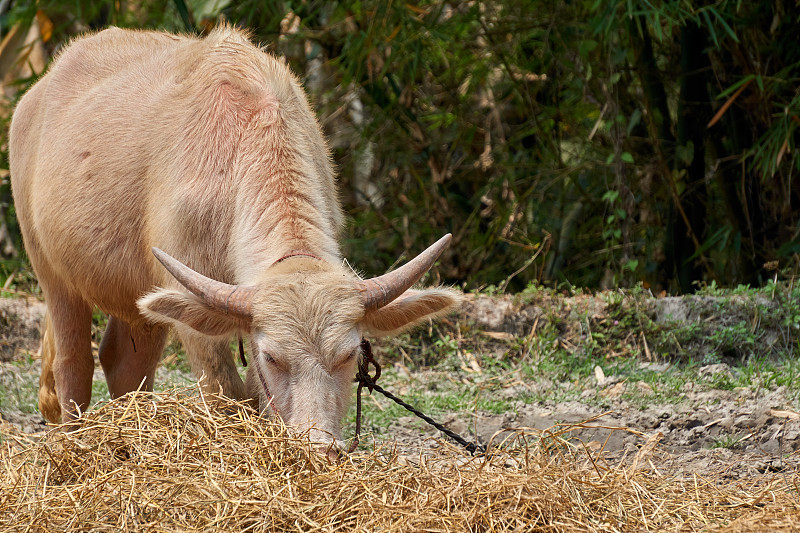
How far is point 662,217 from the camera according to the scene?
7.33m

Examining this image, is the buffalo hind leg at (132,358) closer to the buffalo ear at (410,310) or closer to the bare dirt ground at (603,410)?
the bare dirt ground at (603,410)

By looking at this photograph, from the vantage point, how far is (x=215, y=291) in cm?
338

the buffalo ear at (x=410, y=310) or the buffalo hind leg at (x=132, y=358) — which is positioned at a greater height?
the buffalo ear at (x=410, y=310)

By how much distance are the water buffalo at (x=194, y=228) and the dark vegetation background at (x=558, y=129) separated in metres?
2.31

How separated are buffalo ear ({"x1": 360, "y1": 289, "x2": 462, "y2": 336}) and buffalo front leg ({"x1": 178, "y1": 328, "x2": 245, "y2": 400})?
671 mm

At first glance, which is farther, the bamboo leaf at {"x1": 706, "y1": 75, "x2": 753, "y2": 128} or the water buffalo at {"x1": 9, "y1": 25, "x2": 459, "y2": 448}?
the bamboo leaf at {"x1": 706, "y1": 75, "x2": 753, "y2": 128}

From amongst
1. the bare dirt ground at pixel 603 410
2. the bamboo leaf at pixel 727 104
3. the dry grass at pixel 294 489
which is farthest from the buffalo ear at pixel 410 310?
the bamboo leaf at pixel 727 104

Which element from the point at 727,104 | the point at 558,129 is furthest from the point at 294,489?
the point at 558,129

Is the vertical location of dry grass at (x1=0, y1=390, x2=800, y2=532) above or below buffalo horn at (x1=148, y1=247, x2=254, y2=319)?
below

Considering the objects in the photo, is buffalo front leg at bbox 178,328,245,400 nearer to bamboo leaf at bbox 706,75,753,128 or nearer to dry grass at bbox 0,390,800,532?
dry grass at bbox 0,390,800,532

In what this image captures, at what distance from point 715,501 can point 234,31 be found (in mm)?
3094

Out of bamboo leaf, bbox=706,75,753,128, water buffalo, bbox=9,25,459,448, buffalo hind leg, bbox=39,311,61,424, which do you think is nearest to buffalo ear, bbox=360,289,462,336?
water buffalo, bbox=9,25,459,448

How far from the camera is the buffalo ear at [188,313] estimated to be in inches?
136

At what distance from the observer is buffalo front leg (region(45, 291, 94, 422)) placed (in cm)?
463
